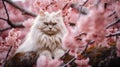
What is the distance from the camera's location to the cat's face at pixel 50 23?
7.11 ft

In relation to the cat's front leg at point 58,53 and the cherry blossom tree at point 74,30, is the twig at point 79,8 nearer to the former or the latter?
the cherry blossom tree at point 74,30

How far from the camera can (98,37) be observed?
76.2 inches

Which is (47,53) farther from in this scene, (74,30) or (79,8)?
(79,8)

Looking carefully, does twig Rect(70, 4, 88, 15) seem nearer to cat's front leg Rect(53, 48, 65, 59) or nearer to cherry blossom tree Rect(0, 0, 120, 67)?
cherry blossom tree Rect(0, 0, 120, 67)

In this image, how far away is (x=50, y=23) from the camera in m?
2.17

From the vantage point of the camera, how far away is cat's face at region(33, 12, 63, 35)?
217cm

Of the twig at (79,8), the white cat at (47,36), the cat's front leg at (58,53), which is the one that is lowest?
the cat's front leg at (58,53)

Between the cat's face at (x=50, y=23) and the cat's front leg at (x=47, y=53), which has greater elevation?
the cat's face at (x=50, y=23)

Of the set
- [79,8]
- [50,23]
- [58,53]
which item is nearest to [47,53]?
[58,53]

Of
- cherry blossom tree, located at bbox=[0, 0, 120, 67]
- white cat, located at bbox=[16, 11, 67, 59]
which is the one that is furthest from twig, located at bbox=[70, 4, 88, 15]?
white cat, located at bbox=[16, 11, 67, 59]

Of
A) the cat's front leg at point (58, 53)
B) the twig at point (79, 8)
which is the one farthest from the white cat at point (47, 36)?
the twig at point (79, 8)

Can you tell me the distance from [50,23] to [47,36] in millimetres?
96

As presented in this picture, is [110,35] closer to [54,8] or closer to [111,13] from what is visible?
[111,13]

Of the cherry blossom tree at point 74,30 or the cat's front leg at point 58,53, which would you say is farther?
the cat's front leg at point 58,53
